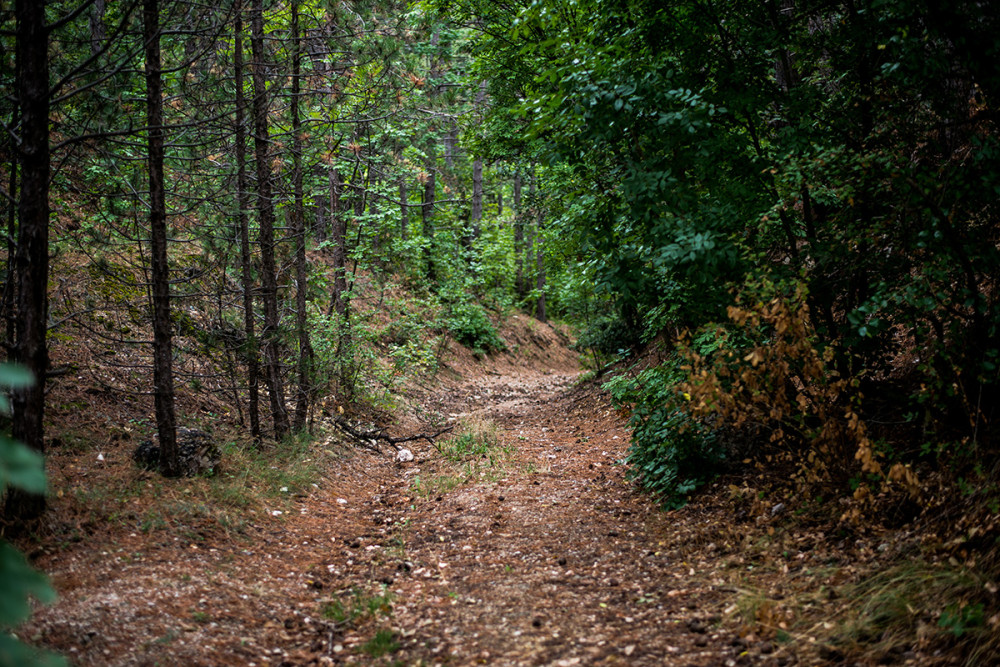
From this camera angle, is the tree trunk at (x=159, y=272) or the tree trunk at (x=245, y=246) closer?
the tree trunk at (x=159, y=272)

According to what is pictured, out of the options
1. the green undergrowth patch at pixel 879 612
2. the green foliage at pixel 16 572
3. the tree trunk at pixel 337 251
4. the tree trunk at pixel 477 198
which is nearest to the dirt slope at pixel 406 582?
the green undergrowth patch at pixel 879 612

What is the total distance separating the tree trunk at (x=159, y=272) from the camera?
615 cm

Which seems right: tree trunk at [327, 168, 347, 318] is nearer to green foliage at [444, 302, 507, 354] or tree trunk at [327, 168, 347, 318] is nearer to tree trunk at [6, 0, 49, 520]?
tree trunk at [6, 0, 49, 520]

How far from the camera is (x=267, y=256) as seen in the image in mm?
8344

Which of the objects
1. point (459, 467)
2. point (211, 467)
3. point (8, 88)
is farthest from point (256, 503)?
point (8, 88)

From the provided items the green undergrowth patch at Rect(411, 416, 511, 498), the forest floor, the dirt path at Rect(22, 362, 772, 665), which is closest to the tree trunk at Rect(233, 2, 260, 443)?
the forest floor

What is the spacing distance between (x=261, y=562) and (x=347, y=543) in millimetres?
981

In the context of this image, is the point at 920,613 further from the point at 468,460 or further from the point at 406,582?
the point at 468,460

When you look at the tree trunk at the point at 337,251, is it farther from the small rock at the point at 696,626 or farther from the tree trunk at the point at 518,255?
the tree trunk at the point at 518,255

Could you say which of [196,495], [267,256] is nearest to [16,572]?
[196,495]

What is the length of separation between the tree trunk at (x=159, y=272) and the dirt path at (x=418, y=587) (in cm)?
133

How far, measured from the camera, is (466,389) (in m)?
16.2

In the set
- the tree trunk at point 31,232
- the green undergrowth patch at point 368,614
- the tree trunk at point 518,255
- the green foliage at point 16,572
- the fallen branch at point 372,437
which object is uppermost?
the tree trunk at point 518,255

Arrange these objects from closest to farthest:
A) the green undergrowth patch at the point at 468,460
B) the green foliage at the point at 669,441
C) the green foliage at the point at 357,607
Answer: the green foliage at the point at 357,607 → the green foliage at the point at 669,441 → the green undergrowth patch at the point at 468,460
